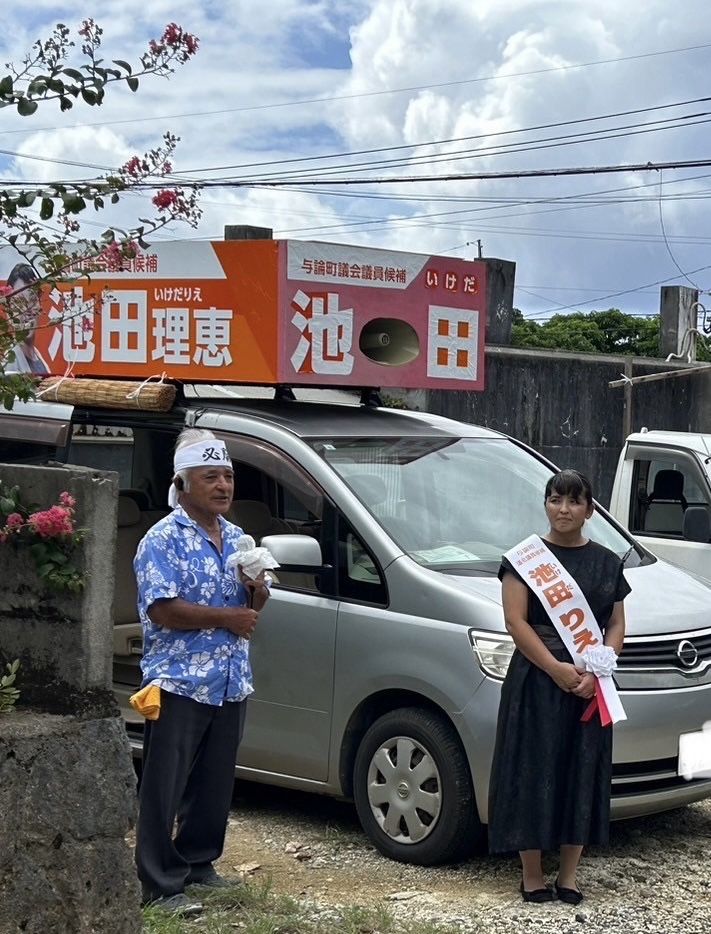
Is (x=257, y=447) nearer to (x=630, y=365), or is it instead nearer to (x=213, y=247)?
(x=213, y=247)

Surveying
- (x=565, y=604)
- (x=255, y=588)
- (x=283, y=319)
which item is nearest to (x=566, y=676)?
(x=565, y=604)

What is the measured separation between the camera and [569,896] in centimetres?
497

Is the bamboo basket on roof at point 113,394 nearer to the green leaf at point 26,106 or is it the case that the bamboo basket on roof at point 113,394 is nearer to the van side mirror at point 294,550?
the van side mirror at point 294,550

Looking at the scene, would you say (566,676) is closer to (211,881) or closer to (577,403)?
(211,881)

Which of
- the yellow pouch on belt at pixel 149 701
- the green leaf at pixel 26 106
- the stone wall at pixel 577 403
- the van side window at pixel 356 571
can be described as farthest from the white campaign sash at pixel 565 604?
the stone wall at pixel 577 403

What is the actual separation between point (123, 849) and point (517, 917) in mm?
1956

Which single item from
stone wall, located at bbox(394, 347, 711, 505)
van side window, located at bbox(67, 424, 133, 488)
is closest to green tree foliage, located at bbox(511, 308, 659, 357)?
stone wall, located at bbox(394, 347, 711, 505)

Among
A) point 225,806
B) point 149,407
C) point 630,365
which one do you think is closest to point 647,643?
point 225,806

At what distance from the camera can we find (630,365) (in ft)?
54.8

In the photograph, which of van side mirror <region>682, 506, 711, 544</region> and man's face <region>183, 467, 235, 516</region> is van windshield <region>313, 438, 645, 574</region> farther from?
van side mirror <region>682, 506, 711, 544</region>

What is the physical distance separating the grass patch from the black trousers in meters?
0.17

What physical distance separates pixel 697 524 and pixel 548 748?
13.8 ft

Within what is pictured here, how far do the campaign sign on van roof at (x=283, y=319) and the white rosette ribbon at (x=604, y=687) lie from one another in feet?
6.89

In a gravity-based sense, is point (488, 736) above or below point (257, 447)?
below
